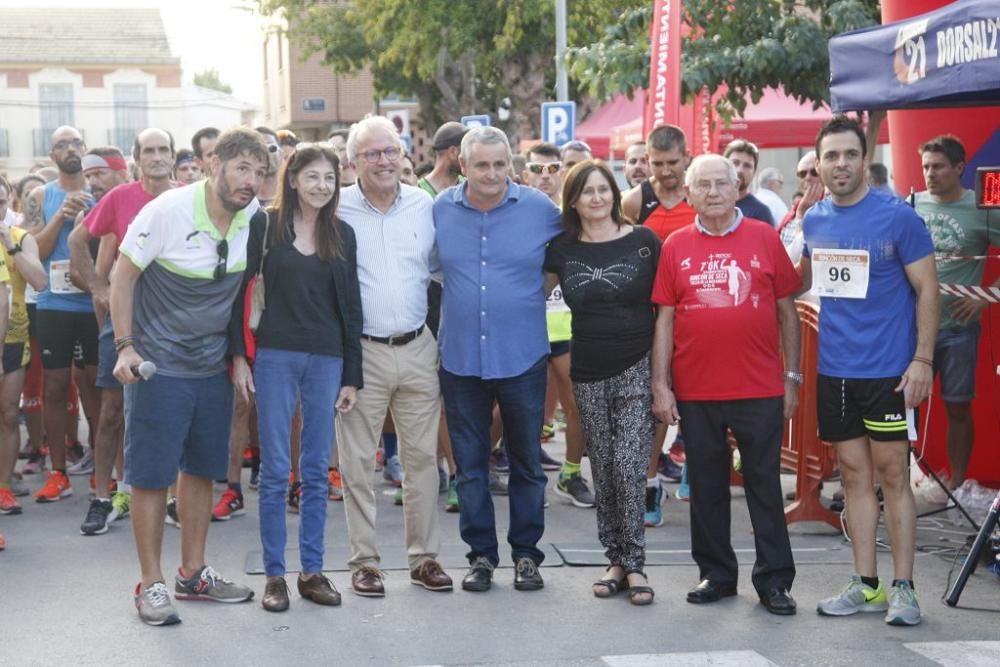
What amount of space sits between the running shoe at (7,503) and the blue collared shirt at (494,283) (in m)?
3.35

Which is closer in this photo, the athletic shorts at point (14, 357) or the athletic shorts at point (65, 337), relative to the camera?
the athletic shorts at point (14, 357)

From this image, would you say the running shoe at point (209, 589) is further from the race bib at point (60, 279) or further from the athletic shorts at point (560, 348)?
the race bib at point (60, 279)

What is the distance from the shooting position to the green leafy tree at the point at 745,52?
13.2m

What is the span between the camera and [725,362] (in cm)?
633

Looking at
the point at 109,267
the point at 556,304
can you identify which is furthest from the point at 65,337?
the point at 556,304

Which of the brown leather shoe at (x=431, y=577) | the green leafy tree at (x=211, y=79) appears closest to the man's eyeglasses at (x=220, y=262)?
the brown leather shoe at (x=431, y=577)

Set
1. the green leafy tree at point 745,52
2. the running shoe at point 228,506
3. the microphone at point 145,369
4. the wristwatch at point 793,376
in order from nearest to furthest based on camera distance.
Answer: the microphone at point 145,369 → the wristwatch at point 793,376 → the running shoe at point 228,506 → the green leafy tree at point 745,52

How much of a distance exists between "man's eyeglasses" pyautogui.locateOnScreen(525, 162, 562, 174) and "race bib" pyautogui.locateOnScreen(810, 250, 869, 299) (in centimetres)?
352

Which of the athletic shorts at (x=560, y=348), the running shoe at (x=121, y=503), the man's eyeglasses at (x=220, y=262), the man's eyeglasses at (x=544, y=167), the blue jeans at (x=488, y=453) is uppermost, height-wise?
the man's eyeglasses at (x=544, y=167)

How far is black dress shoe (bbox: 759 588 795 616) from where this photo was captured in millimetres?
6254

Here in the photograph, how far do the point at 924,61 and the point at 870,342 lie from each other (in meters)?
1.48

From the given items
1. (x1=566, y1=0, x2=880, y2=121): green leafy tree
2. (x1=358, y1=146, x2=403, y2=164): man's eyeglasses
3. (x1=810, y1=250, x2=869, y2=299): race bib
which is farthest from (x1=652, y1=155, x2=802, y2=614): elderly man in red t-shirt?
(x1=566, y1=0, x2=880, y2=121): green leafy tree

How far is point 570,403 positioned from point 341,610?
292 centimetres

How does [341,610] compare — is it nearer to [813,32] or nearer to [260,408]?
[260,408]
